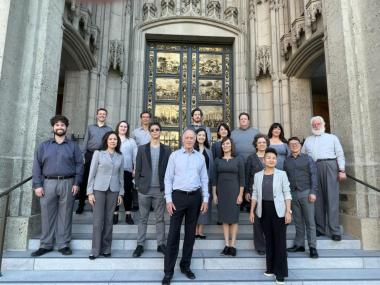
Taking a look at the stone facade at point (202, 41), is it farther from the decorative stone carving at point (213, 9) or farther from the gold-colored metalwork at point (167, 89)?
the gold-colored metalwork at point (167, 89)

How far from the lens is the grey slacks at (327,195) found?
4.52m

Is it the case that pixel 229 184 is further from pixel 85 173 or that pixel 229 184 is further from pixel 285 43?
pixel 285 43

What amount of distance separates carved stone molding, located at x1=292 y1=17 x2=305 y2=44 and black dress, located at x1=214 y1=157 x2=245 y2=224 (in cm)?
449

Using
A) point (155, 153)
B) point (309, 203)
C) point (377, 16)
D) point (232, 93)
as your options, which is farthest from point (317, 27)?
point (155, 153)

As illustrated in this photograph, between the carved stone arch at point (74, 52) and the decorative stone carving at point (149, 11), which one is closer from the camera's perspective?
the carved stone arch at point (74, 52)

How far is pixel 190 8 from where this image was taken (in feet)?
28.0

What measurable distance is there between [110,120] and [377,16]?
6063 mm

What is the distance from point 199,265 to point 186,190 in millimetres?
1087

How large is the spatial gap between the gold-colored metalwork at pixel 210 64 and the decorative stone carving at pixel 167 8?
1.46 m

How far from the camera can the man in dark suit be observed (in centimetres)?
386

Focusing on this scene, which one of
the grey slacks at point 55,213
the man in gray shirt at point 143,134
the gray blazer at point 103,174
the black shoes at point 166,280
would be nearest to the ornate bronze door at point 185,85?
the man in gray shirt at point 143,134

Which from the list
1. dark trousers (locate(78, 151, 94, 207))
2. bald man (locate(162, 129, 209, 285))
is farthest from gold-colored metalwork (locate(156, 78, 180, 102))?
bald man (locate(162, 129, 209, 285))

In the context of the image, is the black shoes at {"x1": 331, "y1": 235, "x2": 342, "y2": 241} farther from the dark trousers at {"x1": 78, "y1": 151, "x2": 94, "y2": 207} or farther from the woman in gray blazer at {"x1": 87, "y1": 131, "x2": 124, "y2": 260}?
the dark trousers at {"x1": 78, "y1": 151, "x2": 94, "y2": 207}

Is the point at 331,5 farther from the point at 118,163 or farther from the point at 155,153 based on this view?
the point at 118,163
